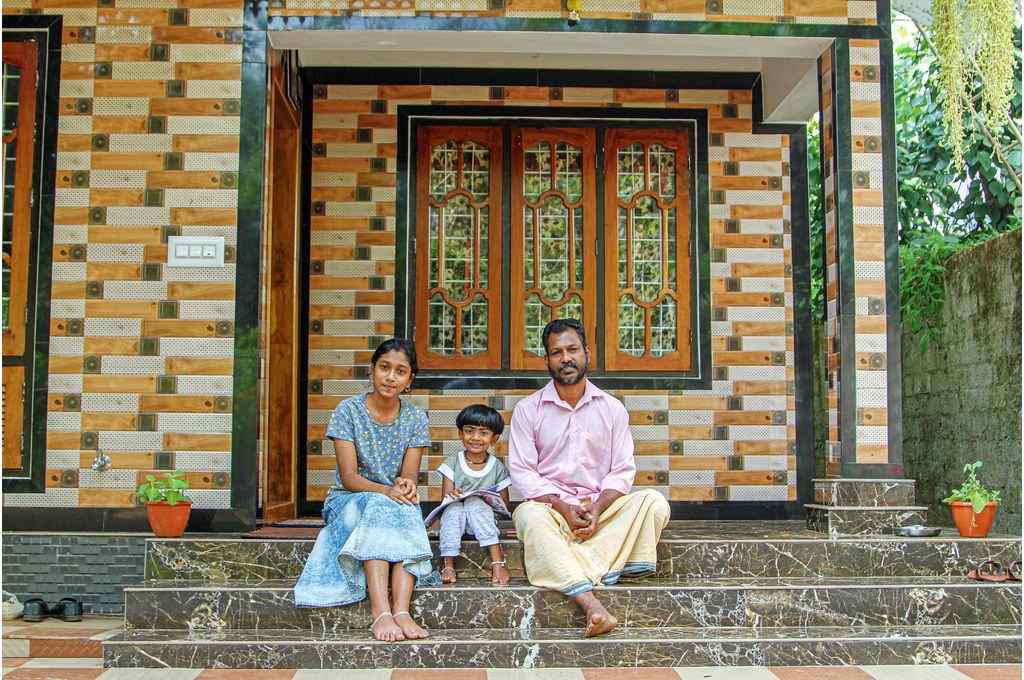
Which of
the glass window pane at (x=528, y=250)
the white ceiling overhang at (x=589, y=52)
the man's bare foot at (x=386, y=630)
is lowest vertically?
the man's bare foot at (x=386, y=630)

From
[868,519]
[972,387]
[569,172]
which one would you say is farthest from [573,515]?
[972,387]

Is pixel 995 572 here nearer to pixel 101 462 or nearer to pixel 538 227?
pixel 538 227

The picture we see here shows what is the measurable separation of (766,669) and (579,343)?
1.77 meters

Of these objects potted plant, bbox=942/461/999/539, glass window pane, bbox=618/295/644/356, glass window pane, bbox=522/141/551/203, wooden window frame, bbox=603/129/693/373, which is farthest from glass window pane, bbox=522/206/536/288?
potted plant, bbox=942/461/999/539

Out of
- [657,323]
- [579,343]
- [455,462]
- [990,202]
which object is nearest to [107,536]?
[455,462]

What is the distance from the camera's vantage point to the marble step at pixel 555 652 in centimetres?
424

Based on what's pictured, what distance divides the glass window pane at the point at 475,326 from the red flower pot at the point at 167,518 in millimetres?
2360

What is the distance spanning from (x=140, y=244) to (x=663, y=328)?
3349 mm

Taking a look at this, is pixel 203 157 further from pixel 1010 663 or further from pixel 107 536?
pixel 1010 663

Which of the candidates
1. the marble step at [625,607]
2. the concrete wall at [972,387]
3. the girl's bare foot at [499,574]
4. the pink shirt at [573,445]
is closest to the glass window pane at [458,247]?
the pink shirt at [573,445]

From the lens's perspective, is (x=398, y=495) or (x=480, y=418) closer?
(x=398, y=495)

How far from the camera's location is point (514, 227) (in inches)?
277

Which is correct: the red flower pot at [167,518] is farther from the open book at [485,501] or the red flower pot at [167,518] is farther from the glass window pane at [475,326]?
the glass window pane at [475,326]

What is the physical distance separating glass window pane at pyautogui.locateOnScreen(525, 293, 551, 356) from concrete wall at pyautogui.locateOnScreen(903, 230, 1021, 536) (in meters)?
2.91
